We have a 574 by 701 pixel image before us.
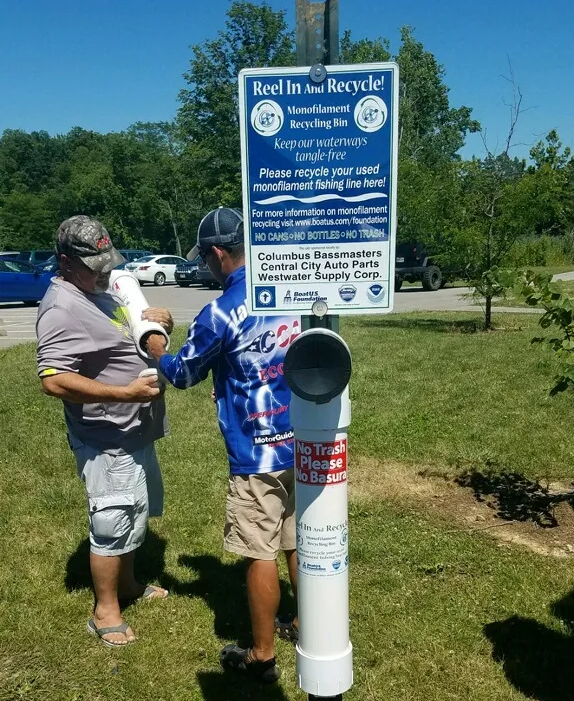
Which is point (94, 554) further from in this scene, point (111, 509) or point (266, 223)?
point (266, 223)

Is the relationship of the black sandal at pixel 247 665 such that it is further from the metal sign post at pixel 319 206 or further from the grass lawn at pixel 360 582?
the metal sign post at pixel 319 206

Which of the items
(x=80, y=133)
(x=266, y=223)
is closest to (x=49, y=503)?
(x=266, y=223)

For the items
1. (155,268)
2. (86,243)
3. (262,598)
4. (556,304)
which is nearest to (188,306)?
(155,268)

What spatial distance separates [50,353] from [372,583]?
2135mm

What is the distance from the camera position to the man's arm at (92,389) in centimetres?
309

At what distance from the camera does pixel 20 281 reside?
69.4 ft

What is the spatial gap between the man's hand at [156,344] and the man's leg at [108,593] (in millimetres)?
1054

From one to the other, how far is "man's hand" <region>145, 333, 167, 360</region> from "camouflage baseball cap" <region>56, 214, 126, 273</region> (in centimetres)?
41

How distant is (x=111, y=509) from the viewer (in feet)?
11.0

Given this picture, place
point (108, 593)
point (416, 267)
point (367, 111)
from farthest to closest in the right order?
point (416, 267) < point (108, 593) < point (367, 111)

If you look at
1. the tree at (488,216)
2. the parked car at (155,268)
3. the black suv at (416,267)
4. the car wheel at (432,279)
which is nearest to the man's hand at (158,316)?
the tree at (488,216)

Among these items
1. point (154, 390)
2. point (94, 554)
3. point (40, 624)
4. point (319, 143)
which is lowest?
point (40, 624)

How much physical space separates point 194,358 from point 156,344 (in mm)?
316

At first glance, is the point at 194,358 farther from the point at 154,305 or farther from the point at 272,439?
the point at 154,305
